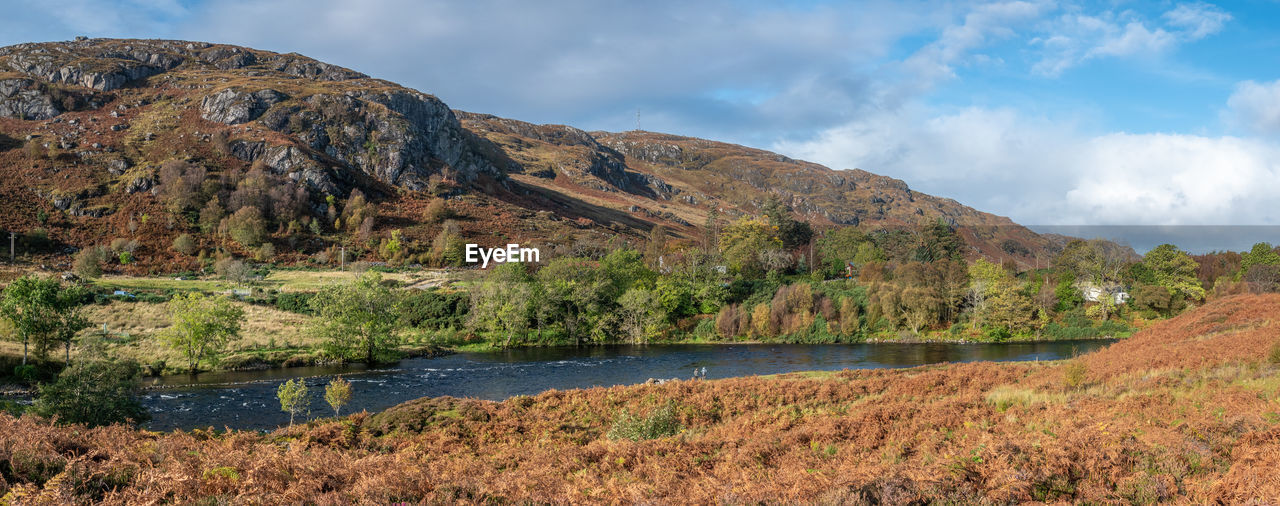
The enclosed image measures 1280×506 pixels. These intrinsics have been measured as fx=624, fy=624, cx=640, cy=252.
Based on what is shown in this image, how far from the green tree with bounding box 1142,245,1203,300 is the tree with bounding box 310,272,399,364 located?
239ft

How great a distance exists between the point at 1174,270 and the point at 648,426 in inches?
3008

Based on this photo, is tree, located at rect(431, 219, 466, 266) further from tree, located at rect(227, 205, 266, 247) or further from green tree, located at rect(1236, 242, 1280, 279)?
green tree, located at rect(1236, 242, 1280, 279)

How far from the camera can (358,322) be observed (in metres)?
42.7

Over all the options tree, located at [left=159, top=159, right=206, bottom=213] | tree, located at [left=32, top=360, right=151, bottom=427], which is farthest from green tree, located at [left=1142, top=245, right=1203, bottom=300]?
tree, located at [left=159, top=159, right=206, bottom=213]

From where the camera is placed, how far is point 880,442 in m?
11.3

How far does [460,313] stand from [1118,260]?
71797 millimetres

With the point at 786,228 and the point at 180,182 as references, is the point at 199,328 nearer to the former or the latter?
the point at 180,182

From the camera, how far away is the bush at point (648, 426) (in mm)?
15774

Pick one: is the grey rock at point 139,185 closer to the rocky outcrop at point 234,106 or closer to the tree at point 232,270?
the tree at point 232,270

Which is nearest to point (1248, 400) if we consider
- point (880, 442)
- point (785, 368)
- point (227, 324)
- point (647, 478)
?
point (880, 442)

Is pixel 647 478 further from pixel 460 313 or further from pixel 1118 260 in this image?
pixel 1118 260

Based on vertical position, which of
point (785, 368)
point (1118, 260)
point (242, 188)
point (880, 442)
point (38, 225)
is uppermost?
point (242, 188)

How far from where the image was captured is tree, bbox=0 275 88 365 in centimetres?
3100

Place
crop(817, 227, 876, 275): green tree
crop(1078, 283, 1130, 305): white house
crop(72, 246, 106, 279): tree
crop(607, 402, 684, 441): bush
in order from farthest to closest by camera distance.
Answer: crop(817, 227, 876, 275): green tree → crop(1078, 283, 1130, 305): white house → crop(72, 246, 106, 279): tree → crop(607, 402, 684, 441): bush
